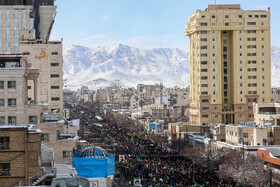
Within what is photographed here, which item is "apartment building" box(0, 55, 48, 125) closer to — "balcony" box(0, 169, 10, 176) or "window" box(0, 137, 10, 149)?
"window" box(0, 137, 10, 149)

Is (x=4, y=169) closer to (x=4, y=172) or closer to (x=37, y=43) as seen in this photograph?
(x=4, y=172)

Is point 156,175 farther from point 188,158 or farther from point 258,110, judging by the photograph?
point 258,110

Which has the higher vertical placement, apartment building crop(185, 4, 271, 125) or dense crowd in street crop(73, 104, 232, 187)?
apartment building crop(185, 4, 271, 125)

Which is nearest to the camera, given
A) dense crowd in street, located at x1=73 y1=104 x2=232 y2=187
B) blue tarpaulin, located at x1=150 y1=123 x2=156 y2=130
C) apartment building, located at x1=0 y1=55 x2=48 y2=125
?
apartment building, located at x1=0 y1=55 x2=48 y2=125

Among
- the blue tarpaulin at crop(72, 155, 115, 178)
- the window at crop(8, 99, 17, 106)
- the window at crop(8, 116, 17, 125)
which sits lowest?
the blue tarpaulin at crop(72, 155, 115, 178)

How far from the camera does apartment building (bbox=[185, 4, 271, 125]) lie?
12081 cm

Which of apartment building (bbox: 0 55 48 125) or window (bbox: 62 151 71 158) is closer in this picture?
apartment building (bbox: 0 55 48 125)

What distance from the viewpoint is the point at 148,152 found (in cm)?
9100

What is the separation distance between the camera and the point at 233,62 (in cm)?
12262

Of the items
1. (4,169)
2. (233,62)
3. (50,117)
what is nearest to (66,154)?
(50,117)

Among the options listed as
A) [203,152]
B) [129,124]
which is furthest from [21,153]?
[129,124]

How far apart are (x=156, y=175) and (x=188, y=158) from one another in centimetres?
1841

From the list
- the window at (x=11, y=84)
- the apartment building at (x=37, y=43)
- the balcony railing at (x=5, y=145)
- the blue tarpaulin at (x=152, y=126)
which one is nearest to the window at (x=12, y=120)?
the window at (x=11, y=84)

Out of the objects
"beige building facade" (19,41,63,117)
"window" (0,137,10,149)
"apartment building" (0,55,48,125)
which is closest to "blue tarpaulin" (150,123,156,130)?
"beige building facade" (19,41,63,117)
